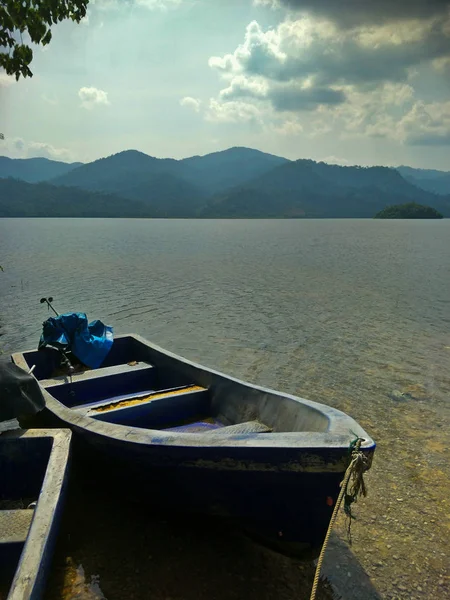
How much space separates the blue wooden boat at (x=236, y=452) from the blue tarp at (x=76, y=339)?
2.41 metres

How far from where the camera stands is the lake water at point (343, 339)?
7492 mm

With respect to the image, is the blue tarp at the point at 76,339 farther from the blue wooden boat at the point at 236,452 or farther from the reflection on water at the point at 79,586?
the reflection on water at the point at 79,586

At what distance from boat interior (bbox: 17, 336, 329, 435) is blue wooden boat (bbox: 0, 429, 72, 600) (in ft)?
3.64

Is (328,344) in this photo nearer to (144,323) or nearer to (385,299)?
(144,323)

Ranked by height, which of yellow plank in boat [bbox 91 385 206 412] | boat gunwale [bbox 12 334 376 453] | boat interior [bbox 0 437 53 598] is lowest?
boat interior [bbox 0 437 53 598]

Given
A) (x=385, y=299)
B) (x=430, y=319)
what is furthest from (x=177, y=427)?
(x=385, y=299)

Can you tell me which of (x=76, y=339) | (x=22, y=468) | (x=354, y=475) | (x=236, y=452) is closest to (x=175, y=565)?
(x=236, y=452)

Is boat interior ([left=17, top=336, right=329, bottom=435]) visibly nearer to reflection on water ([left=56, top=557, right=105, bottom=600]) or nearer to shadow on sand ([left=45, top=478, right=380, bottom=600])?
shadow on sand ([left=45, top=478, right=380, bottom=600])

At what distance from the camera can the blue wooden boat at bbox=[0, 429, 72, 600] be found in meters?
4.84

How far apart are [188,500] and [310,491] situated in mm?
1751

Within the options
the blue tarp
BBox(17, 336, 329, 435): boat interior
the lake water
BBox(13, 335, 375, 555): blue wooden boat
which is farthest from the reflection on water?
the blue tarp

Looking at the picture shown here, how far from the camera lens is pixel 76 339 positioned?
1098 centimetres

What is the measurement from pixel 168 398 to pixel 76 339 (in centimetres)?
352

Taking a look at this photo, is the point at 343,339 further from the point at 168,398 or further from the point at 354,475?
the point at 354,475
